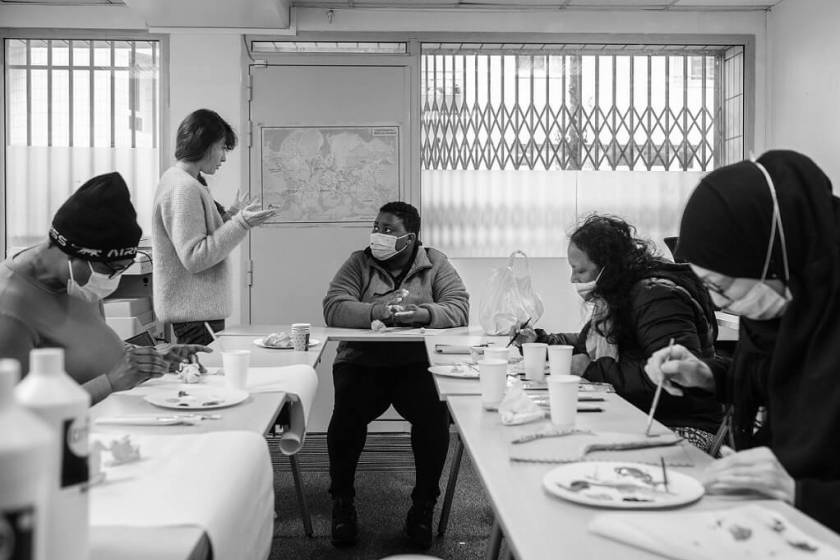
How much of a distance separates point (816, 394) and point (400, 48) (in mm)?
4044

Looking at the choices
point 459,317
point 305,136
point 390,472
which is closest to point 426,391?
point 459,317

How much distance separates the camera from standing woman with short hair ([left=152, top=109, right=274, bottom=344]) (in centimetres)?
320

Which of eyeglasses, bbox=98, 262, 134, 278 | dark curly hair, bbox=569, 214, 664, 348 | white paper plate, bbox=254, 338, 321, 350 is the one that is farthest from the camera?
white paper plate, bbox=254, 338, 321, 350

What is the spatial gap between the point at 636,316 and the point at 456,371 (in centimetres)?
55

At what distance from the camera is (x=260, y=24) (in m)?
4.78

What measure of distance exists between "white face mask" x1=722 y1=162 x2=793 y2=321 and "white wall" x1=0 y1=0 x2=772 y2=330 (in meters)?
3.61

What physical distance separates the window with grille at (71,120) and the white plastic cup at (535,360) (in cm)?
341

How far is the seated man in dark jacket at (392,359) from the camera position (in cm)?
320

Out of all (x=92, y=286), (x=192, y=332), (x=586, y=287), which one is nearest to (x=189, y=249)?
(x=192, y=332)

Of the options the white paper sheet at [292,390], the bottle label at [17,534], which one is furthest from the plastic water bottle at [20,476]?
the white paper sheet at [292,390]

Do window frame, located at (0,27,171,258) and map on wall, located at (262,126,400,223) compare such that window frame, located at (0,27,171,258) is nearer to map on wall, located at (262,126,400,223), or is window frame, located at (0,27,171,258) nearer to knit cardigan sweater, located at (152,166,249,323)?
map on wall, located at (262,126,400,223)

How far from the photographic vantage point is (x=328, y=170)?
494 centimetres

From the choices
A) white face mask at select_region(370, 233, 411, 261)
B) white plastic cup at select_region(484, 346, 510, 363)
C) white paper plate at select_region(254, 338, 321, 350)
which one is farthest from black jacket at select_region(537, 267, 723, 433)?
white face mask at select_region(370, 233, 411, 261)

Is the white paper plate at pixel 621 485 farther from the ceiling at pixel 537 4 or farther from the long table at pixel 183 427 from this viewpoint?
the ceiling at pixel 537 4
